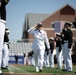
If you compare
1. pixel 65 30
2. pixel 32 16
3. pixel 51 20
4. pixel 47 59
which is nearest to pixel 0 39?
pixel 65 30

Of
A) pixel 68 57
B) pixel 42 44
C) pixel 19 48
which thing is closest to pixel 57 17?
pixel 19 48

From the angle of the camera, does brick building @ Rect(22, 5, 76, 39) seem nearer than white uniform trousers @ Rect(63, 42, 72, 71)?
No

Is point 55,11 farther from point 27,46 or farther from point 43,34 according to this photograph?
point 43,34

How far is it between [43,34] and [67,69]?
2.21m

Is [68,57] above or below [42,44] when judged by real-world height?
below

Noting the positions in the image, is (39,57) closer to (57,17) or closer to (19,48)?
(19,48)

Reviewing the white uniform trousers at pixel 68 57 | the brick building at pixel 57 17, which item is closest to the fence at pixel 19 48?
the brick building at pixel 57 17

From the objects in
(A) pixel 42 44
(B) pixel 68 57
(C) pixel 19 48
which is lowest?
(C) pixel 19 48

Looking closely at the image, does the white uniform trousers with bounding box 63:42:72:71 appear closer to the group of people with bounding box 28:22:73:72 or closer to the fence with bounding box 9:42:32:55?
the group of people with bounding box 28:22:73:72

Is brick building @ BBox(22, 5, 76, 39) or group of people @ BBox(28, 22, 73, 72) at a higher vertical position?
brick building @ BBox(22, 5, 76, 39)

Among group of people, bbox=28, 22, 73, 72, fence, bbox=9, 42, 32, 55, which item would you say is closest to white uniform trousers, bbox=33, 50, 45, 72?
group of people, bbox=28, 22, 73, 72

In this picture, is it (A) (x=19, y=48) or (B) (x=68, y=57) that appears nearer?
(B) (x=68, y=57)

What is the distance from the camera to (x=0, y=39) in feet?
20.1

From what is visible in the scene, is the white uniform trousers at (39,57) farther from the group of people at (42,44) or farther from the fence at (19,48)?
the fence at (19,48)
